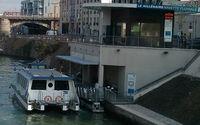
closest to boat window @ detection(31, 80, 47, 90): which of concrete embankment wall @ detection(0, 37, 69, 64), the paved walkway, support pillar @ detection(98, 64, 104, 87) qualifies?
support pillar @ detection(98, 64, 104, 87)

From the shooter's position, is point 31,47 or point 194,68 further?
point 31,47

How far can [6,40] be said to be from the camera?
150500mm

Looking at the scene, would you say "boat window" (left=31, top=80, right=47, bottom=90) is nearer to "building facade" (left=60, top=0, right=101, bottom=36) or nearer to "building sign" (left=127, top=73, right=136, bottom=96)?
"building sign" (left=127, top=73, right=136, bottom=96)

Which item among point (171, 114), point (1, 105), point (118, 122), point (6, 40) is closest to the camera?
point (171, 114)

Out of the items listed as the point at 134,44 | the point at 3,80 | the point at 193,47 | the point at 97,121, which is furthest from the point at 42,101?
the point at 3,80

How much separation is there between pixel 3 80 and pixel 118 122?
94.2 ft

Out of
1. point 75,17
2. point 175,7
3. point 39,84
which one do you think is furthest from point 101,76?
point 75,17

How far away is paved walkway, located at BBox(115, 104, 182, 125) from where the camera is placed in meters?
33.9

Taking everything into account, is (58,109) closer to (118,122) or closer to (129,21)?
(118,122)

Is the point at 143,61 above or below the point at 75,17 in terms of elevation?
below

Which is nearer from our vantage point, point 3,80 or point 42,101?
point 42,101

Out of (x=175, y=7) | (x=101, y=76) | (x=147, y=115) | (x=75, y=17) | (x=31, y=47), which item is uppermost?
(x=75, y=17)

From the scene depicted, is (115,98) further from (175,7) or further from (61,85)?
(175,7)

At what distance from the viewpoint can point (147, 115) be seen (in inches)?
1432
